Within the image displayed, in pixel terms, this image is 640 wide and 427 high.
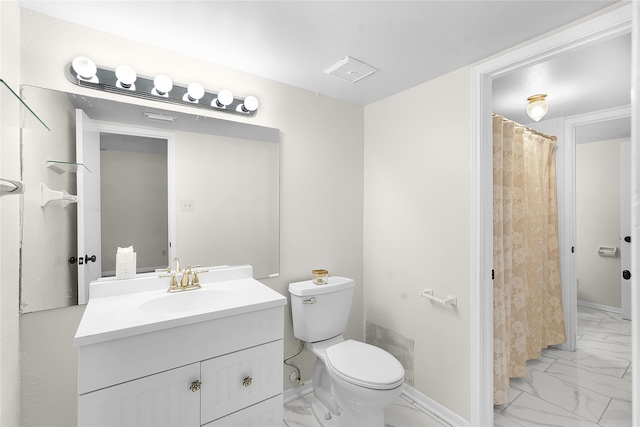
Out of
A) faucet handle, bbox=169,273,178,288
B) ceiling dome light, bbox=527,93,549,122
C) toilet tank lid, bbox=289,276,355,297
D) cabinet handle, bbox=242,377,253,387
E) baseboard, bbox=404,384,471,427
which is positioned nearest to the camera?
cabinet handle, bbox=242,377,253,387

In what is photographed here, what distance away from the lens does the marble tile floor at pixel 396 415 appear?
1903 millimetres

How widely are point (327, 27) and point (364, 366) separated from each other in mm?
1796

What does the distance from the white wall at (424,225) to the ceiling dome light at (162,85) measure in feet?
4.97

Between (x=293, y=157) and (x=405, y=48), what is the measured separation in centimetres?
98

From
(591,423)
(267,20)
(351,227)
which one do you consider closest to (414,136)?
(351,227)

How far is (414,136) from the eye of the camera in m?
2.15

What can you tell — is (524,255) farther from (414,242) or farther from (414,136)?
(414,136)

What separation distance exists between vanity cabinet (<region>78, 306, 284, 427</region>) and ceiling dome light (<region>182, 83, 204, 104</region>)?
125 centimetres

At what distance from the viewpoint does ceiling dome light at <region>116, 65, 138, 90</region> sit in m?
1.53

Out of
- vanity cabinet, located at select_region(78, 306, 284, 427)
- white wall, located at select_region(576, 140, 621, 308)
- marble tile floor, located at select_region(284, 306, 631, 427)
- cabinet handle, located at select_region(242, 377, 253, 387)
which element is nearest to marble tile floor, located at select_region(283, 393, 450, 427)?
marble tile floor, located at select_region(284, 306, 631, 427)

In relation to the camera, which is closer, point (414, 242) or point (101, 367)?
point (101, 367)

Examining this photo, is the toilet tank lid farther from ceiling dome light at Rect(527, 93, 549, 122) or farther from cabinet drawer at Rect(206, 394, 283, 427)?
ceiling dome light at Rect(527, 93, 549, 122)

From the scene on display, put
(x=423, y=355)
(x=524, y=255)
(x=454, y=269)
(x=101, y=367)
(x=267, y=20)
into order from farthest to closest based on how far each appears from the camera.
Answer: (x=524, y=255)
(x=423, y=355)
(x=454, y=269)
(x=267, y=20)
(x=101, y=367)

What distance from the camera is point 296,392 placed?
217cm
